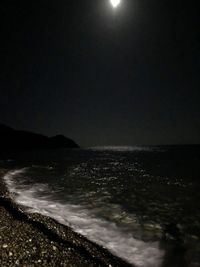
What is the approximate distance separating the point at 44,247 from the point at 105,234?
3.04 metres

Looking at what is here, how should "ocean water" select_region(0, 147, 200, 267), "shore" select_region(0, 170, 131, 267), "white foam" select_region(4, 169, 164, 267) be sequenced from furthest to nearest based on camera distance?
"ocean water" select_region(0, 147, 200, 267)
"white foam" select_region(4, 169, 164, 267)
"shore" select_region(0, 170, 131, 267)

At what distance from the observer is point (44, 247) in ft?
23.3

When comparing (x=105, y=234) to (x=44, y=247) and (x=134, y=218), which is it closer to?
(x=134, y=218)

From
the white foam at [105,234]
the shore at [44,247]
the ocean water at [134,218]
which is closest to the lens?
the shore at [44,247]

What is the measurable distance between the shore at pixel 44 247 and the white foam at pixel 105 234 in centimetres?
60

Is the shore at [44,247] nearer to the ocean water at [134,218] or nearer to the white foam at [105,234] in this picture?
the white foam at [105,234]

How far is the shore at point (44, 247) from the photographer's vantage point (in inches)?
251

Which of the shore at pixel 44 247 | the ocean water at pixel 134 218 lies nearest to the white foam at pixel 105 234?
the ocean water at pixel 134 218

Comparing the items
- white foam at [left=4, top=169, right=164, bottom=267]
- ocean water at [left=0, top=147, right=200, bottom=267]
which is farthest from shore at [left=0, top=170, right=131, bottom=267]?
ocean water at [left=0, top=147, right=200, bottom=267]

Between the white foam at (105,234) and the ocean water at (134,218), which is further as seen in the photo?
the ocean water at (134,218)

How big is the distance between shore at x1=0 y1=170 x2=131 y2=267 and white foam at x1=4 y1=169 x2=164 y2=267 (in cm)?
60

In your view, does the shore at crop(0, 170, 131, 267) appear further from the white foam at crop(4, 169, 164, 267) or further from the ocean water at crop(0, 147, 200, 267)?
the ocean water at crop(0, 147, 200, 267)

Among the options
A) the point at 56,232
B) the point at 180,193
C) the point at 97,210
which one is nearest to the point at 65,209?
the point at 97,210

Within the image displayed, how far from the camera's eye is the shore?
6.37 m
